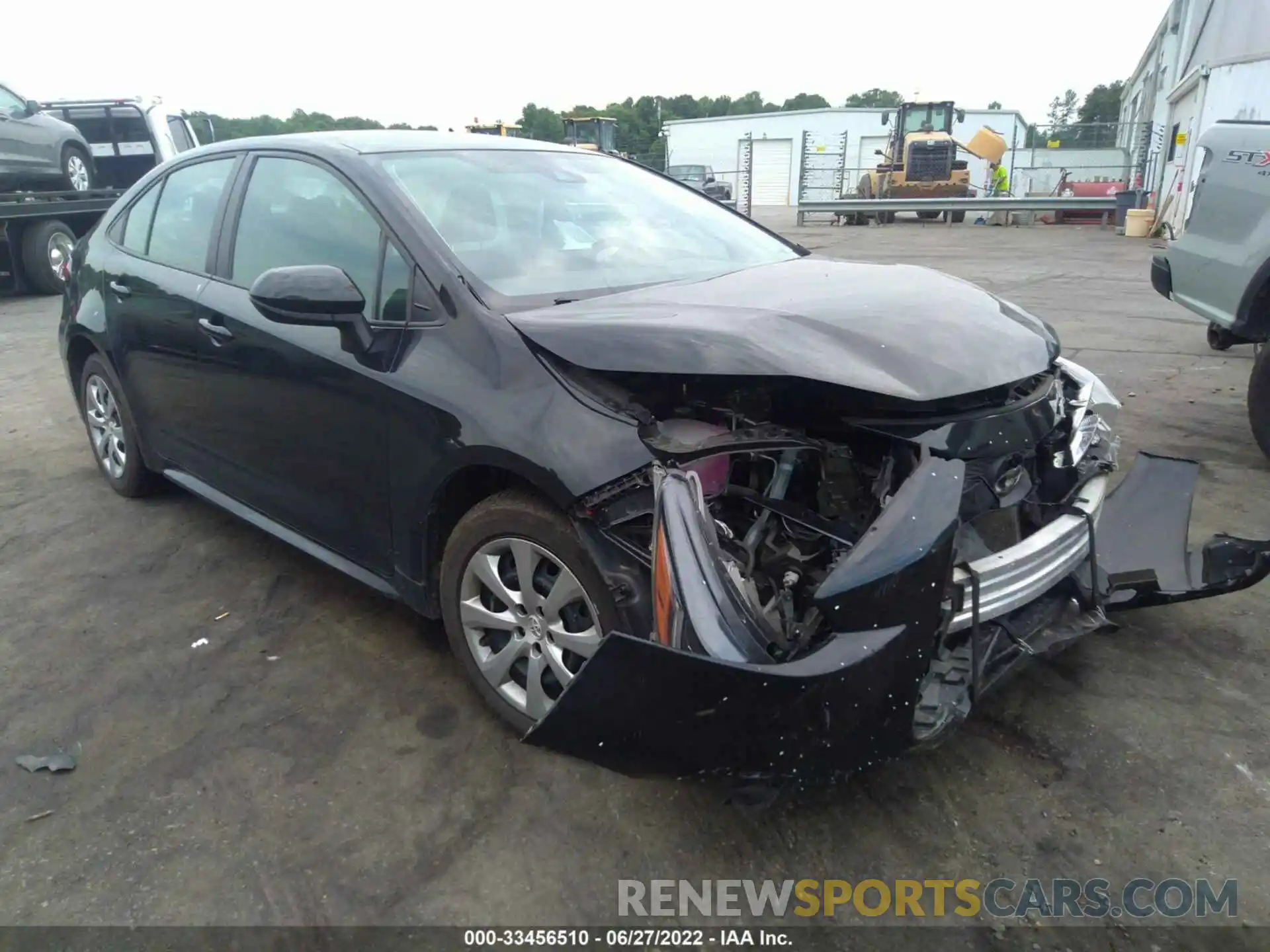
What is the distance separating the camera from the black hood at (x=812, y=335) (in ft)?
7.05

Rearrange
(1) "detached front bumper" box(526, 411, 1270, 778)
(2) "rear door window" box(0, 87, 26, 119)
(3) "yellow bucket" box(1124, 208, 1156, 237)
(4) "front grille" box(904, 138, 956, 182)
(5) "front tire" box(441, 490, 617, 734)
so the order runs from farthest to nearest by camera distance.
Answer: (4) "front grille" box(904, 138, 956, 182) < (3) "yellow bucket" box(1124, 208, 1156, 237) < (2) "rear door window" box(0, 87, 26, 119) < (5) "front tire" box(441, 490, 617, 734) < (1) "detached front bumper" box(526, 411, 1270, 778)

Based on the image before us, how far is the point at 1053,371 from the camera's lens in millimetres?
2719

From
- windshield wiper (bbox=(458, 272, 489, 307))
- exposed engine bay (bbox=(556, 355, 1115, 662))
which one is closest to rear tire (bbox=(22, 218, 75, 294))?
windshield wiper (bbox=(458, 272, 489, 307))

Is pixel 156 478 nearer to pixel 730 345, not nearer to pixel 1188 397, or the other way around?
pixel 730 345

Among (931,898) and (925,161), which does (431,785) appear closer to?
(931,898)

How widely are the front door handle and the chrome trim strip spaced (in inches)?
105

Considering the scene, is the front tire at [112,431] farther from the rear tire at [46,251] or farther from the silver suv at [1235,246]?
the rear tire at [46,251]

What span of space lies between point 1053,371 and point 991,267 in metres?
11.9

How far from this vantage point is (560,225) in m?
3.04

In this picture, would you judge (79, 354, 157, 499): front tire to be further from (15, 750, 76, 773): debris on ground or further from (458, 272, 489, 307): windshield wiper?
(458, 272, 489, 307): windshield wiper

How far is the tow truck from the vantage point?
1184 cm

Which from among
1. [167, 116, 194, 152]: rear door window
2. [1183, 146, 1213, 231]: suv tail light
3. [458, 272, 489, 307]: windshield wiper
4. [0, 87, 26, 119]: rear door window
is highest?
[0, 87, 26, 119]: rear door window

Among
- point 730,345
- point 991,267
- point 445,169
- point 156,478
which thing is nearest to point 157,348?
point 156,478

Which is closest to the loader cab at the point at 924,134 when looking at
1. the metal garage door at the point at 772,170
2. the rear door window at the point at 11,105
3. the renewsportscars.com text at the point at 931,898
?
the metal garage door at the point at 772,170
